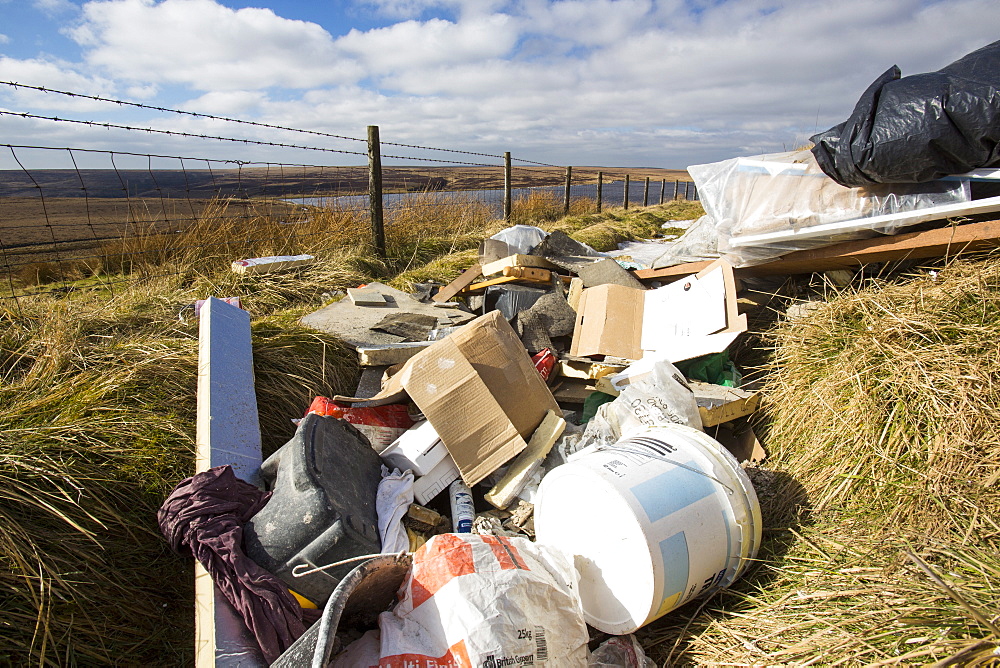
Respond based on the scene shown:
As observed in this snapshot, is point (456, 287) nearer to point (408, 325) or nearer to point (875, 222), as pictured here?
point (408, 325)

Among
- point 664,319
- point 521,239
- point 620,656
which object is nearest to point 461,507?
point 620,656

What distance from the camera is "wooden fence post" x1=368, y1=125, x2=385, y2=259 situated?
624 centimetres

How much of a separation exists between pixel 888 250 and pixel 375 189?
17.0ft

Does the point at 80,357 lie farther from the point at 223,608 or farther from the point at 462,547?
the point at 462,547

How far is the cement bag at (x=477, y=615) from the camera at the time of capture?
4.59ft

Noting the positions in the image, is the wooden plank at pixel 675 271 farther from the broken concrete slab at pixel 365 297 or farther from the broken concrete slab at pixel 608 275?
the broken concrete slab at pixel 365 297

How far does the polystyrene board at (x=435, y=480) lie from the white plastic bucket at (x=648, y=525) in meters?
0.60

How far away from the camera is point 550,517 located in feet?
6.57

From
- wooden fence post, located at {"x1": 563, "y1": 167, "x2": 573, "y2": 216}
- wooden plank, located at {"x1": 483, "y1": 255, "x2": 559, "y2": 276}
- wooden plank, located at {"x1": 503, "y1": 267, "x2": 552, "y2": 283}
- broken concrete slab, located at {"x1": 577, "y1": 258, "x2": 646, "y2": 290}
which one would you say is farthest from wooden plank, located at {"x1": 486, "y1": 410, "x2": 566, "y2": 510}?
wooden fence post, located at {"x1": 563, "y1": 167, "x2": 573, "y2": 216}

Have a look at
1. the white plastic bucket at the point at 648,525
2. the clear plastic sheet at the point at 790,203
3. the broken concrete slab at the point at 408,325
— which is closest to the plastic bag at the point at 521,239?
the broken concrete slab at the point at 408,325

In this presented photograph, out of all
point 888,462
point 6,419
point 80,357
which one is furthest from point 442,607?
point 80,357

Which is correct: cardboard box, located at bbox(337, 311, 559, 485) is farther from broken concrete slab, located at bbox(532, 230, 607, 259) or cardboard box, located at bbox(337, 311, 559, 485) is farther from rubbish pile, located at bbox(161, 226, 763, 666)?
broken concrete slab, located at bbox(532, 230, 607, 259)

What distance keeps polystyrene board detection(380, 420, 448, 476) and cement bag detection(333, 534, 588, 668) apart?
31.0 inches

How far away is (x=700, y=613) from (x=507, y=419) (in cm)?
113
